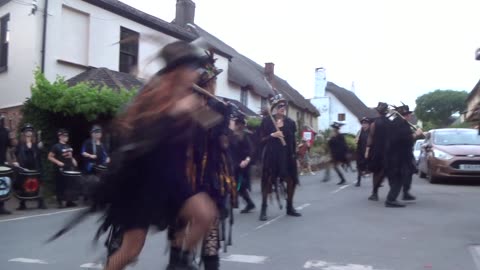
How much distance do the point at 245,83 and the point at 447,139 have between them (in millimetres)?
15832

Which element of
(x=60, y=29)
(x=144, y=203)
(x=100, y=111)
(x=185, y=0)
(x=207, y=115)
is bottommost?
(x=144, y=203)

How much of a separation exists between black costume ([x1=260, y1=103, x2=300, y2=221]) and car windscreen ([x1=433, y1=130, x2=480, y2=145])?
8.28 metres

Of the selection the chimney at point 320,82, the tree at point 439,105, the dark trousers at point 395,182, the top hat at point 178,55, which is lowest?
the dark trousers at point 395,182

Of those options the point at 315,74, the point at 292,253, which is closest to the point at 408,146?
the point at 292,253

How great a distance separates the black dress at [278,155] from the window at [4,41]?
12.4 metres

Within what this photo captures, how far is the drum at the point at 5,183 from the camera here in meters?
10.2

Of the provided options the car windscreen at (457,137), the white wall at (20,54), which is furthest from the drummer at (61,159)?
the car windscreen at (457,137)

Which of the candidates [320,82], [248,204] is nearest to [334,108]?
[320,82]

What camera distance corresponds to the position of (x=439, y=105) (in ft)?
334

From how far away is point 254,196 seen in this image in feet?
41.7

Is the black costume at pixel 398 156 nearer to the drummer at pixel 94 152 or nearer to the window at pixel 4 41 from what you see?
the drummer at pixel 94 152

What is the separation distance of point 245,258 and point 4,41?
15190 mm

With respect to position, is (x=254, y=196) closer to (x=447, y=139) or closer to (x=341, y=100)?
(x=447, y=139)

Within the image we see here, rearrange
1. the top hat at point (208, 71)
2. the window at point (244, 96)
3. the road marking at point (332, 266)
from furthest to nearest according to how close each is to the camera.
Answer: the window at point (244, 96) < the road marking at point (332, 266) < the top hat at point (208, 71)
